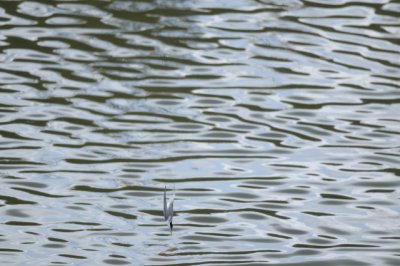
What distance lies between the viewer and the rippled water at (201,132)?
4465mm

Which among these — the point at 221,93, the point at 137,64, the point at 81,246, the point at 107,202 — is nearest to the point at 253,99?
the point at 221,93

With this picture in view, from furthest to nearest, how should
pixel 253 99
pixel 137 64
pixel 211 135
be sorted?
pixel 137 64, pixel 253 99, pixel 211 135

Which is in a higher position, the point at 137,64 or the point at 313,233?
the point at 137,64

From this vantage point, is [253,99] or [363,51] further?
[363,51]

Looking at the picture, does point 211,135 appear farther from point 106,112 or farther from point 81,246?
point 81,246

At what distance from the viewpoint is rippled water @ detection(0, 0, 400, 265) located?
4.46m

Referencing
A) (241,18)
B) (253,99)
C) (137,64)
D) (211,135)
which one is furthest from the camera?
(241,18)

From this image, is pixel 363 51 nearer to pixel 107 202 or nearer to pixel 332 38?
pixel 332 38

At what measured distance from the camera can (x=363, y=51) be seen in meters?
6.53

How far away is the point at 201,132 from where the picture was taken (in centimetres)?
557

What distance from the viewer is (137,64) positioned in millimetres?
6383

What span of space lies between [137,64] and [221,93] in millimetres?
669

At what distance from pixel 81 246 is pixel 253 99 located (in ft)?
6.40

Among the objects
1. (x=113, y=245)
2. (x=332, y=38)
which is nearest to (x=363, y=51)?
(x=332, y=38)
